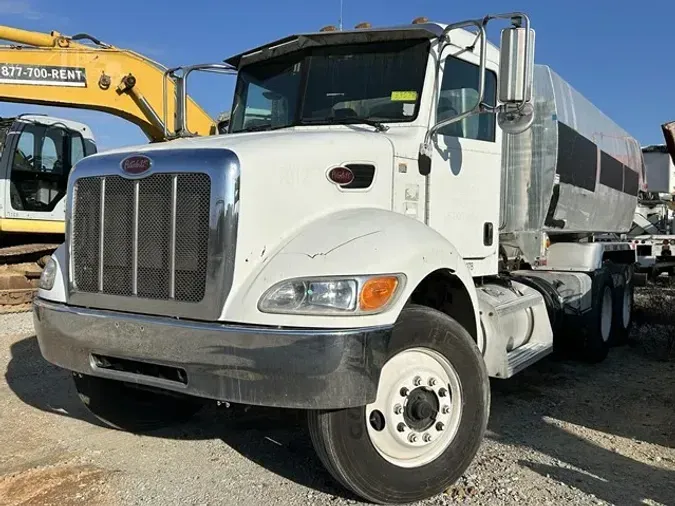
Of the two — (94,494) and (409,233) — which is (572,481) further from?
(94,494)

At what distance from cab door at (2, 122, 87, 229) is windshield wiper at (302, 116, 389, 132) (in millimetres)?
8224

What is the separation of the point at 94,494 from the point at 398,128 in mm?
3040

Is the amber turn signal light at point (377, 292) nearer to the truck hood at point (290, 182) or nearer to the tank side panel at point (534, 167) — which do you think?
the truck hood at point (290, 182)

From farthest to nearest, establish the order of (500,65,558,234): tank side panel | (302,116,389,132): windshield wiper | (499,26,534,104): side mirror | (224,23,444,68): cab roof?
(500,65,558,234): tank side panel, (224,23,444,68): cab roof, (302,116,389,132): windshield wiper, (499,26,534,104): side mirror

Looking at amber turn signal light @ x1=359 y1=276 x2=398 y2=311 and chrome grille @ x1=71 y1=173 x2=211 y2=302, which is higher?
chrome grille @ x1=71 y1=173 x2=211 y2=302

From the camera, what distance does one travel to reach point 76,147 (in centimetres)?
1204

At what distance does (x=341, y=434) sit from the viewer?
3.50 meters

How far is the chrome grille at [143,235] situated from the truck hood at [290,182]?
219 mm

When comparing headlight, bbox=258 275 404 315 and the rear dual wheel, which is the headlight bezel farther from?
the rear dual wheel

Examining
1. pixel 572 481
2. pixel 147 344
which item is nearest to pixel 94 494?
pixel 147 344

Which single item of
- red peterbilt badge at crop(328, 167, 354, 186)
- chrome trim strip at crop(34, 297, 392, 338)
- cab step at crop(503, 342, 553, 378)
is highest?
red peterbilt badge at crop(328, 167, 354, 186)

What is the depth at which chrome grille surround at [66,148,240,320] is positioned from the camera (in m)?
3.50

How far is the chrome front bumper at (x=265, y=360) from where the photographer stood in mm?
3227

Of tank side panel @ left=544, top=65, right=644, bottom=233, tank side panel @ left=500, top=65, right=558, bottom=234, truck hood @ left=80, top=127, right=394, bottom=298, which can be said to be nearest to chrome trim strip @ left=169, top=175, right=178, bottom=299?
truck hood @ left=80, top=127, right=394, bottom=298
